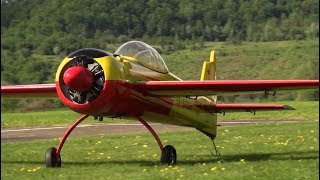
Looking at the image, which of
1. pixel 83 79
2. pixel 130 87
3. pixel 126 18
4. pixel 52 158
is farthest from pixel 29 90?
pixel 126 18

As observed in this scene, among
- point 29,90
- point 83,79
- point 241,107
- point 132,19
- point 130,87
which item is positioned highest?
point 132,19

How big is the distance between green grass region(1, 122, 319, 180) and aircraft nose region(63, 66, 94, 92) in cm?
162

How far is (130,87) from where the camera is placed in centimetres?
1095

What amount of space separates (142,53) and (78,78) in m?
2.34

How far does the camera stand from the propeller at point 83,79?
9.88 m

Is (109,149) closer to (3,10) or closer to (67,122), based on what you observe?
(3,10)

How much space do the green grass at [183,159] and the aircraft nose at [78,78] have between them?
162 cm

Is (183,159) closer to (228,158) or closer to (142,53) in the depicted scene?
(228,158)

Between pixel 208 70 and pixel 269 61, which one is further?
pixel 269 61

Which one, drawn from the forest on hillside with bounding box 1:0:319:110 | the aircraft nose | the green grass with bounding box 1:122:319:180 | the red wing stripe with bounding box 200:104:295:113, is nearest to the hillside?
the forest on hillside with bounding box 1:0:319:110

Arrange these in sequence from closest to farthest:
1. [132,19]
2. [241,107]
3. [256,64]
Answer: [241,107] < [132,19] < [256,64]

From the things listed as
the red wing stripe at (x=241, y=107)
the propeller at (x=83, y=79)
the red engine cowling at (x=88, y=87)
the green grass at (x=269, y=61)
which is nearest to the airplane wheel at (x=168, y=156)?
the red engine cowling at (x=88, y=87)

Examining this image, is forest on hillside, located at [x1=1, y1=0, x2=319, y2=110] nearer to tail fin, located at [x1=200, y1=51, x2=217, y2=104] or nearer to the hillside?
tail fin, located at [x1=200, y1=51, x2=217, y2=104]

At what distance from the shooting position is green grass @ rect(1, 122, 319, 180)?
9391 millimetres
